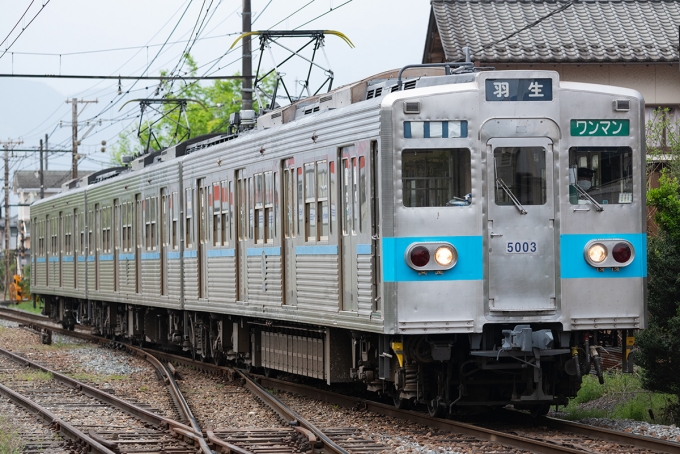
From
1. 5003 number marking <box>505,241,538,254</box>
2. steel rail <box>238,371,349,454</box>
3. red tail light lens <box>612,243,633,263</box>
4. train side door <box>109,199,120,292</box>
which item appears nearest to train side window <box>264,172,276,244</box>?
steel rail <box>238,371,349,454</box>

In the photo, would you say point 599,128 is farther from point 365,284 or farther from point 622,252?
point 365,284

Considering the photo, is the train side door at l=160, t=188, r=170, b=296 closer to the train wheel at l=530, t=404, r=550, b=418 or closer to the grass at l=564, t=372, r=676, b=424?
the grass at l=564, t=372, r=676, b=424

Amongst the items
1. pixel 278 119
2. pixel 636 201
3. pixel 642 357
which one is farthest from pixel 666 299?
pixel 278 119

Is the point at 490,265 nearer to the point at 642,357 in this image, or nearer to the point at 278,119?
the point at 642,357

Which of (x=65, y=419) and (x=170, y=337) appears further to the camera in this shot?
(x=170, y=337)

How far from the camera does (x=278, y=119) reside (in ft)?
46.3

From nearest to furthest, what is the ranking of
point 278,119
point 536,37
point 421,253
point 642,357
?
point 421,253 → point 642,357 → point 278,119 → point 536,37

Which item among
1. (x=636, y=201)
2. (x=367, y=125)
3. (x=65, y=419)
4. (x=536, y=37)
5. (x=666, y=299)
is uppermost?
(x=536, y=37)

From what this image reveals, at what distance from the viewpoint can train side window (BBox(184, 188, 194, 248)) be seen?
56.7 feet

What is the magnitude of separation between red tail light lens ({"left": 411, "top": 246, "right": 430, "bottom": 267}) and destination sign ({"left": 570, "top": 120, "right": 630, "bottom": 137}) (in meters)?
1.67

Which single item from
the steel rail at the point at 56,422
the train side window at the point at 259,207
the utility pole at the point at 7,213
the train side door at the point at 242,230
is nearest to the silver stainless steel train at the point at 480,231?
the train side window at the point at 259,207

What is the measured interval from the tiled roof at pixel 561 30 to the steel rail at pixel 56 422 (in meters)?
8.43

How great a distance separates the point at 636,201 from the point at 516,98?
1402mm

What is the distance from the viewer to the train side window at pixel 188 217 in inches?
681
